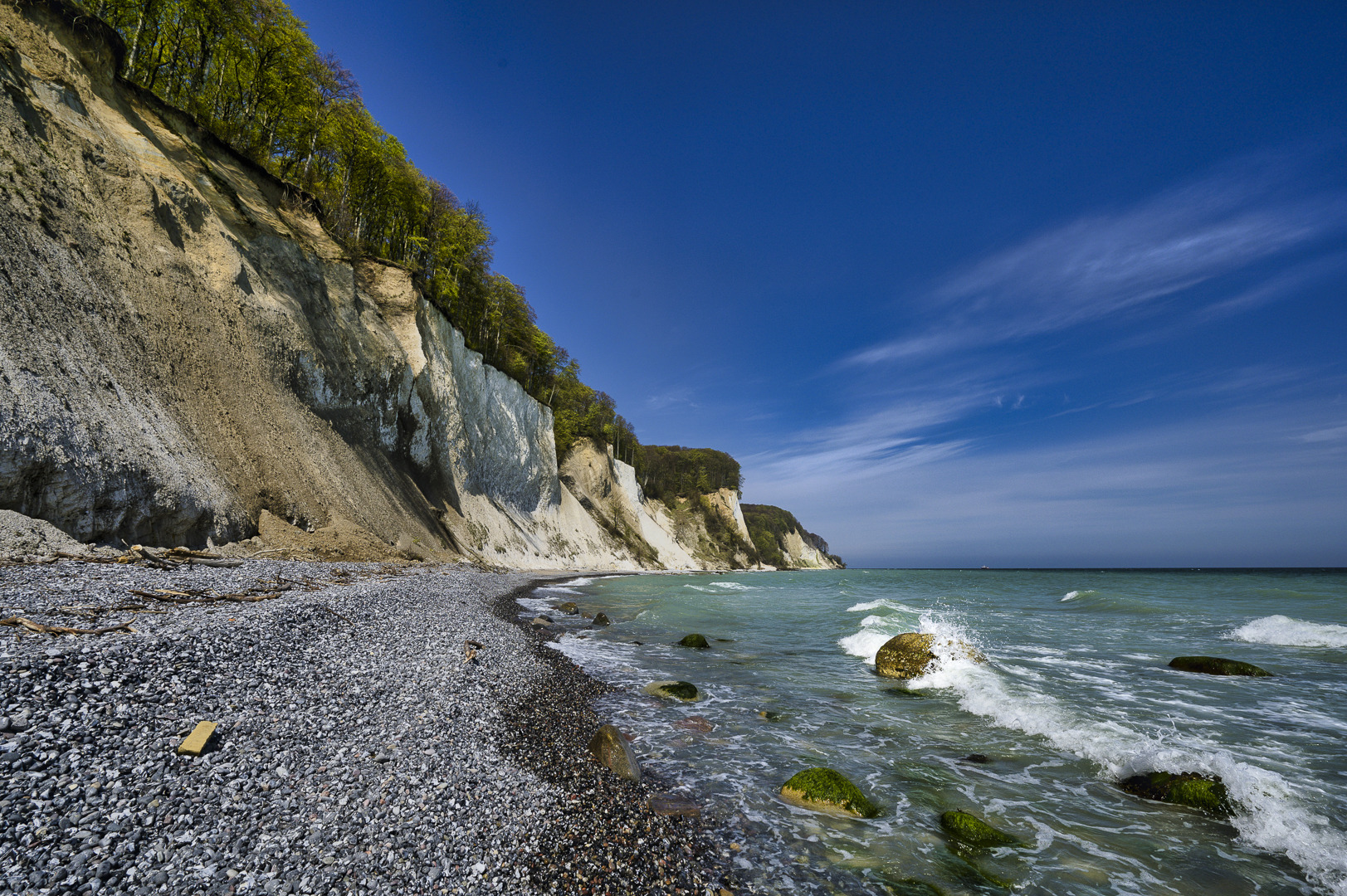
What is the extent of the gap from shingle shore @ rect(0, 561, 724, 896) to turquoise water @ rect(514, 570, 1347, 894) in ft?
3.91

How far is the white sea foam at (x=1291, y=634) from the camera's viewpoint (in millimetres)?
13734

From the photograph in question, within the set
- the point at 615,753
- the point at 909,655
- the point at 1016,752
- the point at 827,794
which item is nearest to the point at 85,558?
the point at 615,753

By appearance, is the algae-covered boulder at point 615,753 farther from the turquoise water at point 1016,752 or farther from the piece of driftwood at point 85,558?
the piece of driftwood at point 85,558

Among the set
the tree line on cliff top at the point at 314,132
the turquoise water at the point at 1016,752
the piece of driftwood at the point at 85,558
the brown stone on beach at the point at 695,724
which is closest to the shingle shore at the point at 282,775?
the turquoise water at the point at 1016,752

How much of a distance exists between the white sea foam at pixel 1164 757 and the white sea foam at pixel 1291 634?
37.1 feet

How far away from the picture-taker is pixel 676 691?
27.6 ft

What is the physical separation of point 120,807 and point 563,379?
5289 cm

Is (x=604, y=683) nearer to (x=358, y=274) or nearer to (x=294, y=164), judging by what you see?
(x=358, y=274)

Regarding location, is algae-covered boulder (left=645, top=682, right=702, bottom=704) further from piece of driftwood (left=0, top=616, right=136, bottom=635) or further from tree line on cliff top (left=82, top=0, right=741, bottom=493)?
tree line on cliff top (left=82, top=0, right=741, bottom=493)

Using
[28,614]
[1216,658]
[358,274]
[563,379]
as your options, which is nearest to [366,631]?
[28,614]

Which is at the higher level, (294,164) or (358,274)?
(294,164)

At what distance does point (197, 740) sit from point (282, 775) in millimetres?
638

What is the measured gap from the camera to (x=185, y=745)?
353cm

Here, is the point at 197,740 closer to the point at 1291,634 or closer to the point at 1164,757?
the point at 1164,757
